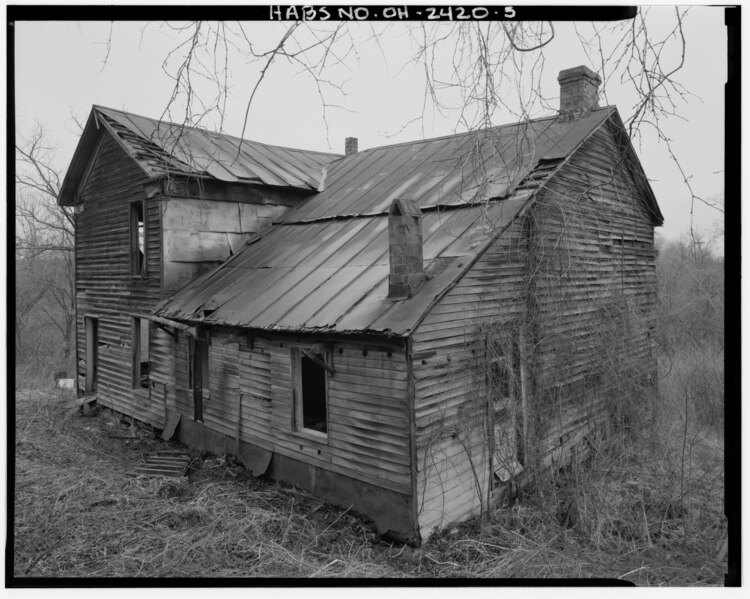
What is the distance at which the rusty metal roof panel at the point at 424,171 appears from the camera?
8.45 m

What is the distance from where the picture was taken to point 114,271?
1212 centimetres

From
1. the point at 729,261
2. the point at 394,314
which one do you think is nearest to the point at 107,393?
the point at 394,314

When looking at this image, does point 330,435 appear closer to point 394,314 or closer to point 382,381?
point 382,381

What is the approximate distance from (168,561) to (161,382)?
580cm

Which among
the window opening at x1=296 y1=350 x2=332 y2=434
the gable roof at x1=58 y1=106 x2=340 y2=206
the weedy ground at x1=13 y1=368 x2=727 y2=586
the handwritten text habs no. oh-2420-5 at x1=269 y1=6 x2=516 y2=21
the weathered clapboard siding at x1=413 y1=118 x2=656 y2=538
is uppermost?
the gable roof at x1=58 y1=106 x2=340 y2=206

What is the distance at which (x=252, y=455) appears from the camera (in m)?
8.78

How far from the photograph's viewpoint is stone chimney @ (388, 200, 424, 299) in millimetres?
6578

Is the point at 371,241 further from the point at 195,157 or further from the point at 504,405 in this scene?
the point at 195,157

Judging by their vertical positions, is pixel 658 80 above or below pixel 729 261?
above

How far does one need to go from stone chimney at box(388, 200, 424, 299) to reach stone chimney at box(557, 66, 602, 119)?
482 centimetres

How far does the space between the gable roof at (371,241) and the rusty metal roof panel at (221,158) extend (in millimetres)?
949

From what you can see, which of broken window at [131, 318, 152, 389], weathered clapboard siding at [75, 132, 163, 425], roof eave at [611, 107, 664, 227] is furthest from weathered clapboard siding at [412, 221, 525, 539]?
broken window at [131, 318, 152, 389]

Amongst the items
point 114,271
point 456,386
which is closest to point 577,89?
point 456,386

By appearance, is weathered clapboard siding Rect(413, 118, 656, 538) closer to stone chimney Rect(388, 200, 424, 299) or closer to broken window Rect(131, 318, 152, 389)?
stone chimney Rect(388, 200, 424, 299)
